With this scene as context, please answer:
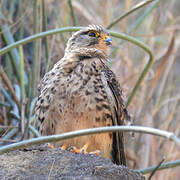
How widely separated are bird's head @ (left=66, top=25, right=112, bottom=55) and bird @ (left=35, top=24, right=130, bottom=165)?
1.44 ft

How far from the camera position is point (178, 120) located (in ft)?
18.2

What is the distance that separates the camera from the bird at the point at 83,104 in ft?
11.0

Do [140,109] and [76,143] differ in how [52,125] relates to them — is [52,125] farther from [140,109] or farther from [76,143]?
[140,109]

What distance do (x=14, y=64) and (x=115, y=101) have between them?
1.49 m

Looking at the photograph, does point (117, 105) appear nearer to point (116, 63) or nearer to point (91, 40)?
point (91, 40)

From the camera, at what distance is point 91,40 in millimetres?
4172

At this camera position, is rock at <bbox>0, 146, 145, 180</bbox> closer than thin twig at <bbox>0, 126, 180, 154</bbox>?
No

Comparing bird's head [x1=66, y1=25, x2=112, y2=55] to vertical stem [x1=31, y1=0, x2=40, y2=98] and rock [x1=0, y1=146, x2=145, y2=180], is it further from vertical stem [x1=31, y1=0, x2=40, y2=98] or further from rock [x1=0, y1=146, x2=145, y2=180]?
rock [x1=0, y1=146, x2=145, y2=180]

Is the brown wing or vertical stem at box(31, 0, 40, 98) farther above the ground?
vertical stem at box(31, 0, 40, 98)

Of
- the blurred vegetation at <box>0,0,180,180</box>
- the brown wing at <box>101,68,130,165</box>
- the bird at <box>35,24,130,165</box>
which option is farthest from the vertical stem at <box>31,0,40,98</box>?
the brown wing at <box>101,68,130,165</box>

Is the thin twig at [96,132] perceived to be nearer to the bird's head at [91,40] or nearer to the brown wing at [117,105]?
the brown wing at [117,105]

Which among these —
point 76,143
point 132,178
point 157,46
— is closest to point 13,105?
point 76,143

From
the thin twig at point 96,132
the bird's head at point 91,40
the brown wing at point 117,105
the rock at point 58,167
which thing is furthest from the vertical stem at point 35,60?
the thin twig at point 96,132

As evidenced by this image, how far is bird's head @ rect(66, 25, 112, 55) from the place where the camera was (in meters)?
4.11
